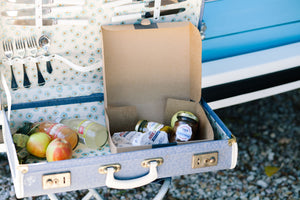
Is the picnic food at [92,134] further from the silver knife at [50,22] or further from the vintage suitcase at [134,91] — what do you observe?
the silver knife at [50,22]

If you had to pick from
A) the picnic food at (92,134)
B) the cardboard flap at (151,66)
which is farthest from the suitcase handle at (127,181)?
the cardboard flap at (151,66)

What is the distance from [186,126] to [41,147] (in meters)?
0.51

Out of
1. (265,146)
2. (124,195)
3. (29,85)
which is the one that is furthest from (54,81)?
(265,146)

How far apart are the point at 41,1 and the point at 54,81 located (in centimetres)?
33

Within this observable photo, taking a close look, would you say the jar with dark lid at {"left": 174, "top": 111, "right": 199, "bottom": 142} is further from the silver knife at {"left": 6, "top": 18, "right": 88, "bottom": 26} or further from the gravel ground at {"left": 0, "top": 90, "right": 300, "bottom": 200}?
the gravel ground at {"left": 0, "top": 90, "right": 300, "bottom": 200}

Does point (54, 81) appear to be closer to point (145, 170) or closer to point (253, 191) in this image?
point (145, 170)

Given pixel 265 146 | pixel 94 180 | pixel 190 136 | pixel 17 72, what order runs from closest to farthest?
pixel 94 180, pixel 190 136, pixel 17 72, pixel 265 146

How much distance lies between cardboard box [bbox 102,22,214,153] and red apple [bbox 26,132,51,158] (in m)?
0.25

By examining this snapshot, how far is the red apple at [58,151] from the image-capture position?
3.88 ft

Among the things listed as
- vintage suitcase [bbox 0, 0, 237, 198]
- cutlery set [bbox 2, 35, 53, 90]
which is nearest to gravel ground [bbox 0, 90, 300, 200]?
vintage suitcase [bbox 0, 0, 237, 198]

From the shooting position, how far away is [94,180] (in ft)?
3.75

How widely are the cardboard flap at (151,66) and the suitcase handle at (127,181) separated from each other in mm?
379

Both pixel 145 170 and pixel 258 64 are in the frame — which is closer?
pixel 145 170

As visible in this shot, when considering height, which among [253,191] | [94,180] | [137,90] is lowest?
[253,191]
